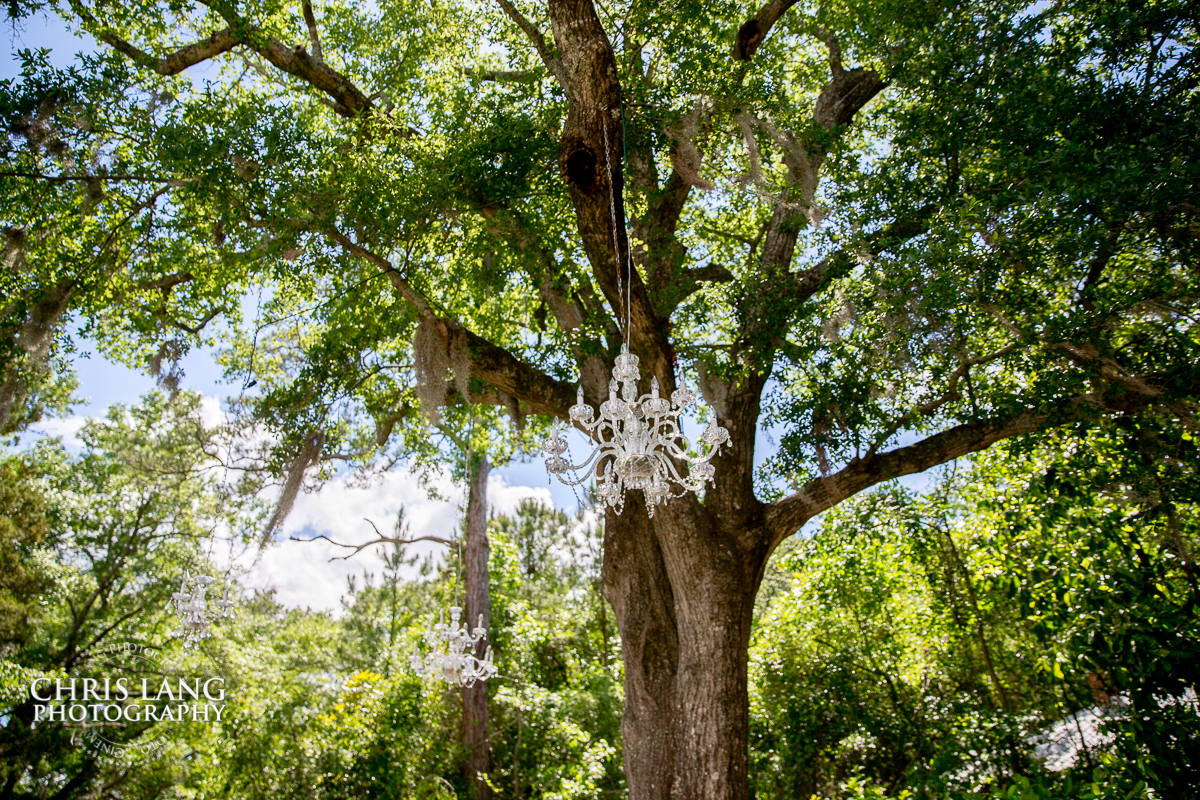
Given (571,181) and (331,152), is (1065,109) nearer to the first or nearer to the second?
(571,181)

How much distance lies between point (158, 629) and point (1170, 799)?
10.9 meters

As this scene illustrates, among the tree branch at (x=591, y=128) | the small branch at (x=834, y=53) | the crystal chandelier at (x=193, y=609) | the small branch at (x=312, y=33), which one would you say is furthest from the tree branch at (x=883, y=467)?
the small branch at (x=312, y=33)

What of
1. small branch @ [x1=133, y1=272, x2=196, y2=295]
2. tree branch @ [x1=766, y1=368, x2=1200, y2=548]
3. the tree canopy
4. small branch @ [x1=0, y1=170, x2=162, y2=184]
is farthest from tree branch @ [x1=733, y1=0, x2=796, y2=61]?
small branch @ [x1=133, y1=272, x2=196, y2=295]

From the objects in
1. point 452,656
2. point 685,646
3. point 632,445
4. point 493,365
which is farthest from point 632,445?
point 452,656

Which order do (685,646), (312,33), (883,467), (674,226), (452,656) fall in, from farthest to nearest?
(312,33) < (674,226) < (452,656) < (883,467) < (685,646)

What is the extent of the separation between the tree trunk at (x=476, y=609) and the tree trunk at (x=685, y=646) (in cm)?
280

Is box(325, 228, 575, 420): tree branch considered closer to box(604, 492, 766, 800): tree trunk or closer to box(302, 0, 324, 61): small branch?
box(604, 492, 766, 800): tree trunk

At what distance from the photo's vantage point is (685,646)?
4.64 meters

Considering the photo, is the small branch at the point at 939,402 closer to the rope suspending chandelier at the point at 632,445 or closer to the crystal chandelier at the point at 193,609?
the rope suspending chandelier at the point at 632,445

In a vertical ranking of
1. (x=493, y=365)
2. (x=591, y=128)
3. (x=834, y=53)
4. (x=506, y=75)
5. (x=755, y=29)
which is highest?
(x=834, y=53)

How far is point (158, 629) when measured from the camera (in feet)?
32.5

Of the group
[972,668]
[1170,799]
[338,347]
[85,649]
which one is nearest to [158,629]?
[85,649]

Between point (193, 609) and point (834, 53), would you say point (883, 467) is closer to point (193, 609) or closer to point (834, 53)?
point (834, 53)

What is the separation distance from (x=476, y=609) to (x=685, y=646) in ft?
15.8
